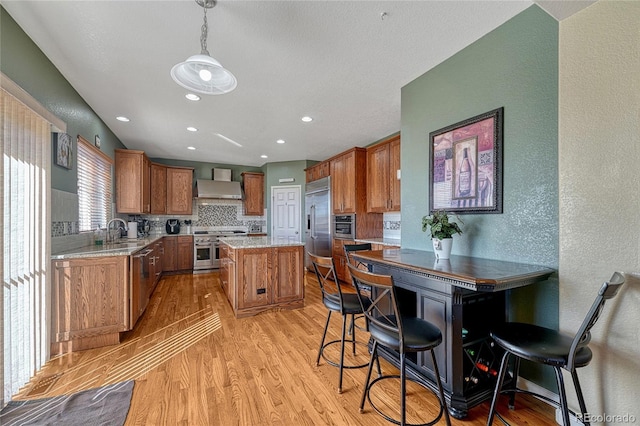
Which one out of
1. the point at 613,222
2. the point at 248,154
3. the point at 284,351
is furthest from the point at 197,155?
the point at 613,222

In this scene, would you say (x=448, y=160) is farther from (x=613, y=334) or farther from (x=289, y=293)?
(x=289, y=293)

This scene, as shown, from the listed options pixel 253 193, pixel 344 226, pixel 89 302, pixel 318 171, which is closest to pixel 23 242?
pixel 89 302

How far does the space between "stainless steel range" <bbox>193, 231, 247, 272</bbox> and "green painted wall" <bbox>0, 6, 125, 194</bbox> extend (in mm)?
2892

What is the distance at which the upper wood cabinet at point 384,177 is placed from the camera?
3.92 m

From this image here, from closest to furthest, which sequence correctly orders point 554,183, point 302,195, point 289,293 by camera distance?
point 554,183, point 289,293, point 302,195

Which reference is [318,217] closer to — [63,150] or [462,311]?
[63,150]

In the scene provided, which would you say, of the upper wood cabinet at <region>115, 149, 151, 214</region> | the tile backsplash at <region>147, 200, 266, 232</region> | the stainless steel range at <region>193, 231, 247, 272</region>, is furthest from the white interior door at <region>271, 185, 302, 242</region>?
the upper wood cabinet at <region>115, 149, 151, 214</region>

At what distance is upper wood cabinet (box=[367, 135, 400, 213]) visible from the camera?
12.9 ft

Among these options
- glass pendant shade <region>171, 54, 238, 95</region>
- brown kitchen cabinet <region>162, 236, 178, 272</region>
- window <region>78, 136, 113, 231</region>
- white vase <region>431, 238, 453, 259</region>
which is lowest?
brown kitchen cabinet <region>162, 236, 178, 272</region>

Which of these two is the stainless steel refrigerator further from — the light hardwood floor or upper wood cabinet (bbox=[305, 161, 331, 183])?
the light hardwood floor

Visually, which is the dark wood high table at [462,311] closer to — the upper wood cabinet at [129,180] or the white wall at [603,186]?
the white wall at [603,186]

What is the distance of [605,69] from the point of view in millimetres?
1401

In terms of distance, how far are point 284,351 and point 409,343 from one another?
4.67 ft

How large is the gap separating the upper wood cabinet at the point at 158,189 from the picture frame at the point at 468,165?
5570 mm
